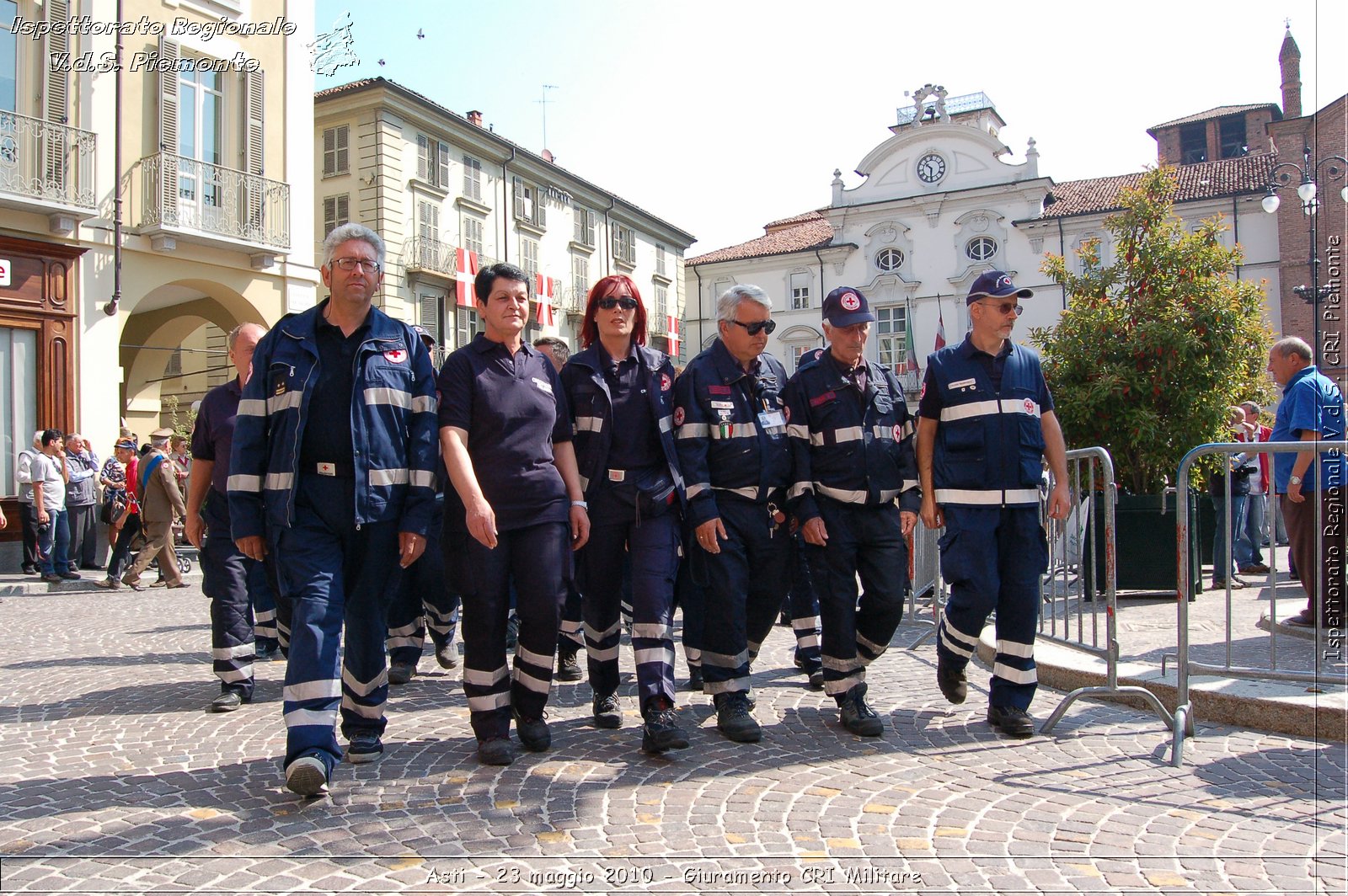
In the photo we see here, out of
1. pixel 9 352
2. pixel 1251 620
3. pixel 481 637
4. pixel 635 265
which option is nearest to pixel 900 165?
pixel 635 265

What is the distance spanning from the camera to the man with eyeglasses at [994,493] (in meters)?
4.97

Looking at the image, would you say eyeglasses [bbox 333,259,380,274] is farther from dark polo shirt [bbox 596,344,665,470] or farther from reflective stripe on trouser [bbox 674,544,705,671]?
reflective stripe on trouser [bbox 674,544,705,671]

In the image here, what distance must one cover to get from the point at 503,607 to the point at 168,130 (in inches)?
717

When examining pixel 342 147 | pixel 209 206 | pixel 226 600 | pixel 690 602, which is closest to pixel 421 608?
pixel 226 600

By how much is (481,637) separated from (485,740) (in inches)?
16.9

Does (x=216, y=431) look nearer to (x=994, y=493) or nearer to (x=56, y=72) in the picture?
(x=994, y=493)

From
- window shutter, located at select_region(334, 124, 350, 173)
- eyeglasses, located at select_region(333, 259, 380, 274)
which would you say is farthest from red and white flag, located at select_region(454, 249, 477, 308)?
eyeglasses, located at select_region(333, 259, 380, 274)

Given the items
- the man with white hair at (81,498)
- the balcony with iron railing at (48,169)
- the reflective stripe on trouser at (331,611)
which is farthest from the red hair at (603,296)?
the balcony with iron railing at (48,169)

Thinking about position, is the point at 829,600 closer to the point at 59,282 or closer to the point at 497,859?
the point at 497,859

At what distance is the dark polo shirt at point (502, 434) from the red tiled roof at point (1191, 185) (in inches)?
1664

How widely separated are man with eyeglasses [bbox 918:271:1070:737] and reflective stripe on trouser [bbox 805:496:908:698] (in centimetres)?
27

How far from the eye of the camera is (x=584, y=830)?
11.3 feet

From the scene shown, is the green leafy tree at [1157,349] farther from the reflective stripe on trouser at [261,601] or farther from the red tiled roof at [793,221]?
the red tiled roof at [793,221]

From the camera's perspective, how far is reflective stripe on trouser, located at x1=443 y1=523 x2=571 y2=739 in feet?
14.5
